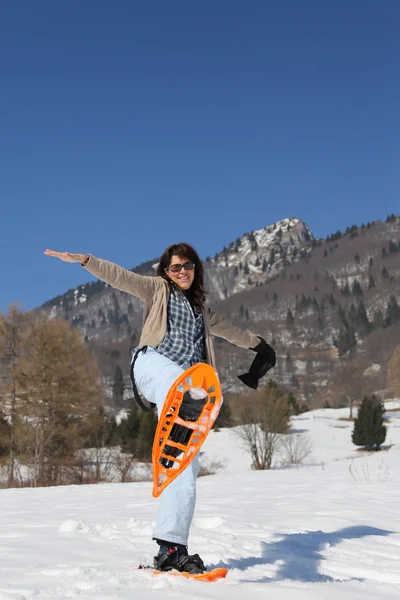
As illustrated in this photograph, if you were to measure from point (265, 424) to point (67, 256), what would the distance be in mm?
26267

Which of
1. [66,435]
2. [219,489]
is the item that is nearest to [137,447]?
[66,435]

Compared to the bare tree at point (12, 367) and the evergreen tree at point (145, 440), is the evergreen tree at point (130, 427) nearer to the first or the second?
the evergreen tree at point (145, 440)

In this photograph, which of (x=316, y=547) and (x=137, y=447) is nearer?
(x=316, y=547)

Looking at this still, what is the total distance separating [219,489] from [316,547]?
16.6 ft

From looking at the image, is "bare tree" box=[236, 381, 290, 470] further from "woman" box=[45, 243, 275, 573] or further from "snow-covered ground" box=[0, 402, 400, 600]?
"woman" box=[45, 243, 275, 573]

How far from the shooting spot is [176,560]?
286 centimetres

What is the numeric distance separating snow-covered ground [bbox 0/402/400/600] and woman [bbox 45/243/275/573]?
0.76 feet

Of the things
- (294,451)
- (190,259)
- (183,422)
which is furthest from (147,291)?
(294,451)

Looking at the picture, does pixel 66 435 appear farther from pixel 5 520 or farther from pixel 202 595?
pixel 202 595

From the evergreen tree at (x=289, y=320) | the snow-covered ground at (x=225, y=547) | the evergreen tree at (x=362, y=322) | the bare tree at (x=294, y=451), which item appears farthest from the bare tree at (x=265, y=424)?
the evergreen tree at (x=289, y=320)

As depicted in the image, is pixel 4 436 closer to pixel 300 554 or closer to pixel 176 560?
pixel 300 554

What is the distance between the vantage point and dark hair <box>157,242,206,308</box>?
12.1 feet

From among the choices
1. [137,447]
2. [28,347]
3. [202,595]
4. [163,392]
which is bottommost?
[137,447]

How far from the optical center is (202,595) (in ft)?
7.96
